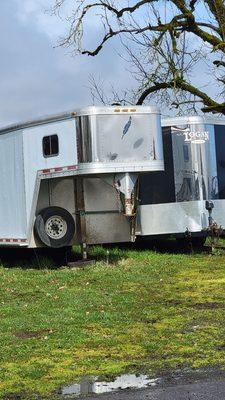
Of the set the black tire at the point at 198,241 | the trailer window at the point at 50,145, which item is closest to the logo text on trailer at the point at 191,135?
the black tire at the point at 198,241

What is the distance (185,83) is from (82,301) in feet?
31.3

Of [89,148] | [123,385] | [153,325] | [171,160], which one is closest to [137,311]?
[153,325]

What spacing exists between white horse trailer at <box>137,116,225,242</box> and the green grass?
165 cm

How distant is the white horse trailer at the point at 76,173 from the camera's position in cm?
1347

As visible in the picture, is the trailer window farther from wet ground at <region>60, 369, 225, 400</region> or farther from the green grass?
wet ground at <region>60, 369, 225, 400</region>

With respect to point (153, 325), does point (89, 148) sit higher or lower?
higher

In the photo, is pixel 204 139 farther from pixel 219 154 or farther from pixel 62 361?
pixel 62 361

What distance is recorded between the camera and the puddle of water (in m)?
5.85

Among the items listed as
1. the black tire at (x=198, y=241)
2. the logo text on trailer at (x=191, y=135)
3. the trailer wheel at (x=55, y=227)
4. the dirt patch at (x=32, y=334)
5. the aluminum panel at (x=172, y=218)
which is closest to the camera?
the dirt patch at (x=32, y=334)

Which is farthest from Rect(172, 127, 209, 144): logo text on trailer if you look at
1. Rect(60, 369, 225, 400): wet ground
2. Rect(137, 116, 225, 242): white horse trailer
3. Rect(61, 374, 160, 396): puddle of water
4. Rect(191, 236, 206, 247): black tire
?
Rect(61, 374, 160, 396): puddle of water

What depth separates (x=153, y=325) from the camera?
848cm

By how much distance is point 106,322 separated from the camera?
8672 mm

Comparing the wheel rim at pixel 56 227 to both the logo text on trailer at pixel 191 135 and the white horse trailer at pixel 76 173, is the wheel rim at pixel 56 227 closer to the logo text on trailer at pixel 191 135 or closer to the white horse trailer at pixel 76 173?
the white horse trailer at pixel 76 173

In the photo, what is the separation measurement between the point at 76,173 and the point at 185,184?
11.8 feet
